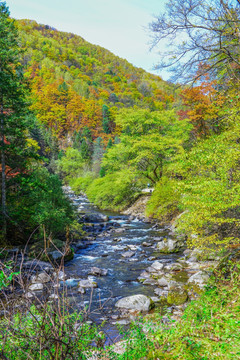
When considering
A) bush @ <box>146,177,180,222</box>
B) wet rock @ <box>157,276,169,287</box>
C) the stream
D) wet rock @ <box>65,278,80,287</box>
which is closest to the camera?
the stream

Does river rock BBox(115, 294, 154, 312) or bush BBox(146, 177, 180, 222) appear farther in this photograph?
bush BBox(146, 177, 180, 222)

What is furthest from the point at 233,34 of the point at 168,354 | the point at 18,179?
the point at 18,179

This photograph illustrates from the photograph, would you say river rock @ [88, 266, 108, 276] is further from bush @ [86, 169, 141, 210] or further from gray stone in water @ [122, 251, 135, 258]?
bush @ [86, 169, 141, 210]

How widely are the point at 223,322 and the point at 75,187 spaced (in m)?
36.3

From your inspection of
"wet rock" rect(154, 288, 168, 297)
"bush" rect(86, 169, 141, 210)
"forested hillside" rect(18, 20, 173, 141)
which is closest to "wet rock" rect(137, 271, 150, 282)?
"wet rock" rect(154, 288, 168, 297)

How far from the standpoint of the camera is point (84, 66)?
111250mm

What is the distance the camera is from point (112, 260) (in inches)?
402

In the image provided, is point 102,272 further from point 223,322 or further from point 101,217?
point 101,217

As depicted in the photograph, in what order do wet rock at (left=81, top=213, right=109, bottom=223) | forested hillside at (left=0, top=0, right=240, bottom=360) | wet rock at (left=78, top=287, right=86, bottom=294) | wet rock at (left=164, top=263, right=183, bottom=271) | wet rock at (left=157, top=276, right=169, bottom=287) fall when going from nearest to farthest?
forested hillside at (left=0, top=0, right=240, bottom=360) → wet rock at (left=78, top=287, right=86, bottom=294) → wet rock at (left=157, top=276, right=169, bottom=287) → wet rock at (left=164, top=263, right=183, bottom=271) → wet rock at (left=81, top=213, right=109, bottom=223)

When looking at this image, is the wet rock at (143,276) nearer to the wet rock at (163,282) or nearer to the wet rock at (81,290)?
the wet rock at (163,282)

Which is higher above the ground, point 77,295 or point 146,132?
point 146,132

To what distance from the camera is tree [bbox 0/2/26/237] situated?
10.3 m

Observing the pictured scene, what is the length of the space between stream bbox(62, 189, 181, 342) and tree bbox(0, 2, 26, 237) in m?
4.22

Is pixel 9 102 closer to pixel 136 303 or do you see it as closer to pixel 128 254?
pixel 128 254
